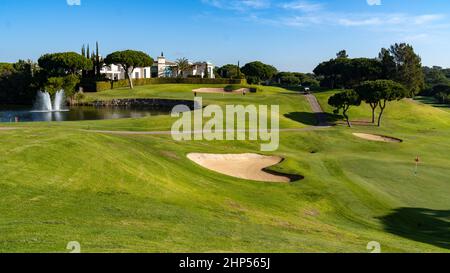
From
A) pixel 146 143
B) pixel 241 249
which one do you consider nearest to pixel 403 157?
pixel 146 143

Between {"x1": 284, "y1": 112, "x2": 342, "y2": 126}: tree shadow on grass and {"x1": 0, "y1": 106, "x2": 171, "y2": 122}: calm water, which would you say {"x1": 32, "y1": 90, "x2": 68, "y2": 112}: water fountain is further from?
{"x1": 284, "y1": 112, "x2": 342, "y2": 126}: tree shadow on grass

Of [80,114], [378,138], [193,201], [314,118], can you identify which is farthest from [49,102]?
[193,201]

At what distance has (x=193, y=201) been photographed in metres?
25.0

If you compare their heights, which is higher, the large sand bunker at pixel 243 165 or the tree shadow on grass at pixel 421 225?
the large sand bunker at pixel 243 165

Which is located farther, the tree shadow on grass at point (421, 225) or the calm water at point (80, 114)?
the calm water at point (80, 114)

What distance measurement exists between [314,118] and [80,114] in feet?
165

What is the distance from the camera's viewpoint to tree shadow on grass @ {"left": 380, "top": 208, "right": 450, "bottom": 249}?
2423 cm

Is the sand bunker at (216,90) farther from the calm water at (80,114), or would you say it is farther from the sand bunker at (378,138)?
the sand bunker at (378,138)

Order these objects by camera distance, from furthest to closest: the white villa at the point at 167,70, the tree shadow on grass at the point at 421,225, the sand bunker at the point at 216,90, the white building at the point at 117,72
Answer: the white villa at the point at 167,70 → the white building at the point at 117,72 → the sand bunker at the point at 216,90 → the tree shadow on grass at the point at 421,225

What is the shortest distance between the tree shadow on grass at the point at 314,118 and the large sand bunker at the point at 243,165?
41032 millimetres

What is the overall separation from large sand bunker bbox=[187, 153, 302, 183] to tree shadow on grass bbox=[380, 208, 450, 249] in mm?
10636
